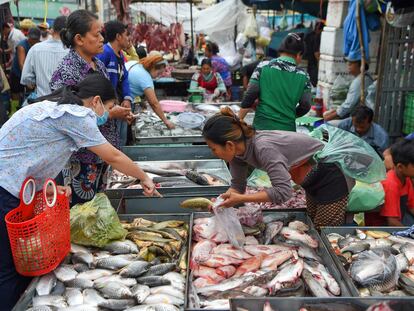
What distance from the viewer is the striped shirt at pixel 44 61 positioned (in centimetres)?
560

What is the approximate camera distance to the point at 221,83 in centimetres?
886

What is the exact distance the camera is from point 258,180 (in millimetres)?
4633

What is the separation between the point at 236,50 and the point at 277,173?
13.5 m

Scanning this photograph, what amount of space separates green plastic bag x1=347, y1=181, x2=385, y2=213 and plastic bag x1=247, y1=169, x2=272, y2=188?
0.93 m

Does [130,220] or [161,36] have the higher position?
[161,36]

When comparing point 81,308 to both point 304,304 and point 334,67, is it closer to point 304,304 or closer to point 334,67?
point 304,304

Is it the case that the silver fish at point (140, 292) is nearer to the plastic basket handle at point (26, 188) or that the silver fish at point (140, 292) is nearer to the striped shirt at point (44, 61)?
the plastic basket handle at point (26, 188)

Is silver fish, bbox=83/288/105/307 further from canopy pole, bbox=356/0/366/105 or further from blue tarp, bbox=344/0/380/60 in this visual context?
blue tarp, bbox=344/0/380/60

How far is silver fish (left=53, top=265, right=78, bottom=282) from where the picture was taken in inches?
108

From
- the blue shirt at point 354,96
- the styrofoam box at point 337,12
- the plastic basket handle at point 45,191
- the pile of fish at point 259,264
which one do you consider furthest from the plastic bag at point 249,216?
the styrofoam box at point 337,12

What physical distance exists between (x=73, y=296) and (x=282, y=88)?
118 inches

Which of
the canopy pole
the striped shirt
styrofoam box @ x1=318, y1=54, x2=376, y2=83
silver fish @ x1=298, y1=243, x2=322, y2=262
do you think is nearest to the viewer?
silver fish @ x1=298, y1=243, x2=322, y2=262

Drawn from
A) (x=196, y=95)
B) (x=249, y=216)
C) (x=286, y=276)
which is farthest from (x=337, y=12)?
(x=286, y=276)

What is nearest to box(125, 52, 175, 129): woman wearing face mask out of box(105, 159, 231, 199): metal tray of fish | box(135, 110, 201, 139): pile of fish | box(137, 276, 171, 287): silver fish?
box(135, 110, 201, 139): pile of fish
